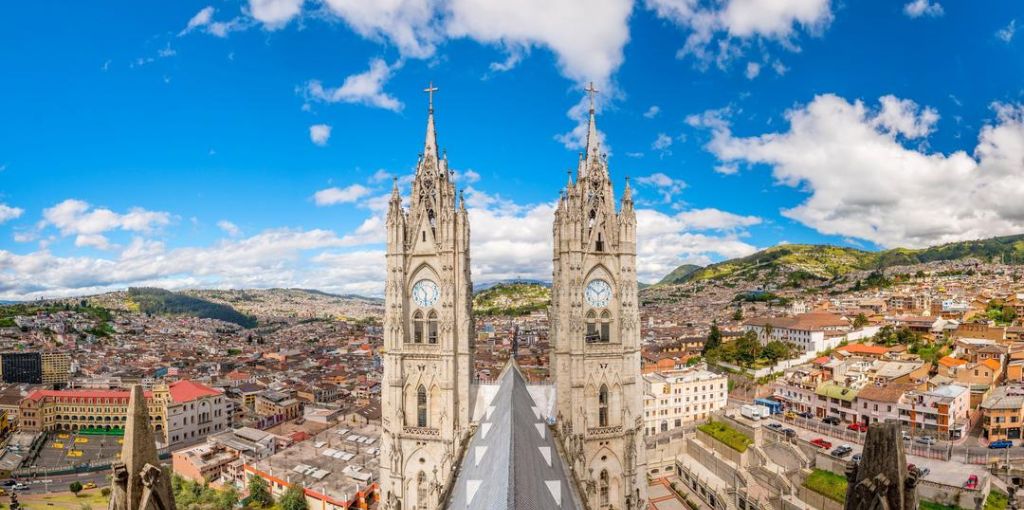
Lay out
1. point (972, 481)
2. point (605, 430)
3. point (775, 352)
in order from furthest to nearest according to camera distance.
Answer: point (775, 352) < point (972, 481) < point (605, 430)

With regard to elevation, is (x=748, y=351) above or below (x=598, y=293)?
below

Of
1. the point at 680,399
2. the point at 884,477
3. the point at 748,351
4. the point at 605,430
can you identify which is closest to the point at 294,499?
the point at 605,430

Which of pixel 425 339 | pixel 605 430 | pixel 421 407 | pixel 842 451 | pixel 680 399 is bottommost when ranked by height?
pixel 842 451

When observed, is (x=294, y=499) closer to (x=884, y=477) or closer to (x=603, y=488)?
(x=603, y=488)

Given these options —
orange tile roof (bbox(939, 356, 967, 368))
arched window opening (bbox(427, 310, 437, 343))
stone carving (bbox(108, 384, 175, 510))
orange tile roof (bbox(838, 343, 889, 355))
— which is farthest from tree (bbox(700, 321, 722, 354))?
stone carving (bbox(108, 384, 175, 510))

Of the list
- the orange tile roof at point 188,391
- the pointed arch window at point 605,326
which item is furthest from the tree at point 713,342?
the orange tile roof at point 188,391

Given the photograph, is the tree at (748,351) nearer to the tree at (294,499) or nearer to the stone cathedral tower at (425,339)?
the tree at (294,499)

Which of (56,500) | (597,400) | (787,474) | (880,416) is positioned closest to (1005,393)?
(880,416)
